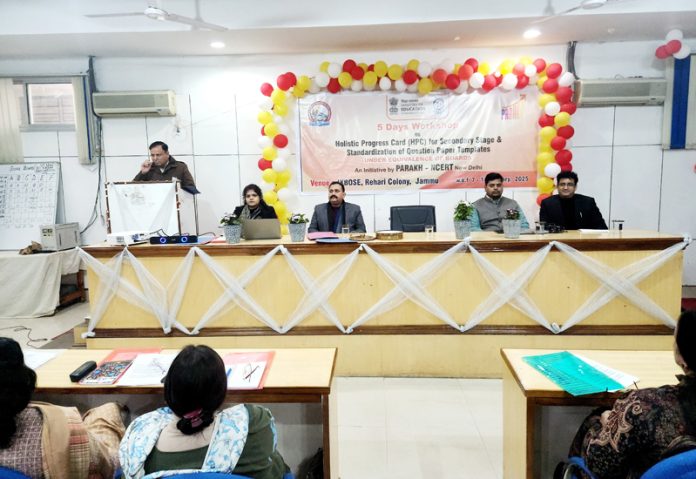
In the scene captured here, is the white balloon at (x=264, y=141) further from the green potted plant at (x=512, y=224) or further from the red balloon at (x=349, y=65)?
the green potted plant at (x=512, y=224)

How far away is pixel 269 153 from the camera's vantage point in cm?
494

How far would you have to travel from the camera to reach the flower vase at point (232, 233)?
10.5 feet

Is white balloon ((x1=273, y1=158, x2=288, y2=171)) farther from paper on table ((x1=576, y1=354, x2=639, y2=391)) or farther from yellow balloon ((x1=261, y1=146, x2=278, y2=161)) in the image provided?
paper on table ((x1=576, y1=354, x2=639, y2=391))

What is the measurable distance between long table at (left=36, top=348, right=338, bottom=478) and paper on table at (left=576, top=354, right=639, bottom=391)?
1017 millimetres

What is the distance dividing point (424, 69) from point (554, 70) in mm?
1320

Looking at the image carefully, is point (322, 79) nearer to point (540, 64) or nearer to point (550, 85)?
point (540, 64)

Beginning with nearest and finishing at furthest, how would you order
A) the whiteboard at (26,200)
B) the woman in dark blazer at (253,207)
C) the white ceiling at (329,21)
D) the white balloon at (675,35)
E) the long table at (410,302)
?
the long table at (410,302) → the white ceiling at (329,21) → the woman in dark blazer at (253,207) → the white balloon at (675,35) → the whiteboard at (26,200)

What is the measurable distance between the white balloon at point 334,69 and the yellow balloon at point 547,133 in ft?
7.41

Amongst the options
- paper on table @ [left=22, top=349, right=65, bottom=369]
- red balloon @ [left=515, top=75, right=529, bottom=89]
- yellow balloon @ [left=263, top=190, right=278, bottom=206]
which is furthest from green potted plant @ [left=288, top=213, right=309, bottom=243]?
red balloon @ [left=515, top=75, right=529, bottom=89]

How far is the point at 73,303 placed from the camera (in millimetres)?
5301

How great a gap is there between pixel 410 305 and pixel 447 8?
277 centimetres

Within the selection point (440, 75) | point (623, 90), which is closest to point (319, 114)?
point (440, 75)

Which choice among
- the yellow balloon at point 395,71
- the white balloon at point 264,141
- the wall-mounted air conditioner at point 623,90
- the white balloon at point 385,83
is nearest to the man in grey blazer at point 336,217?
the white balloon at point 264,141

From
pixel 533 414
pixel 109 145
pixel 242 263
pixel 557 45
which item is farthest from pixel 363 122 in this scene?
pixel 533 414
